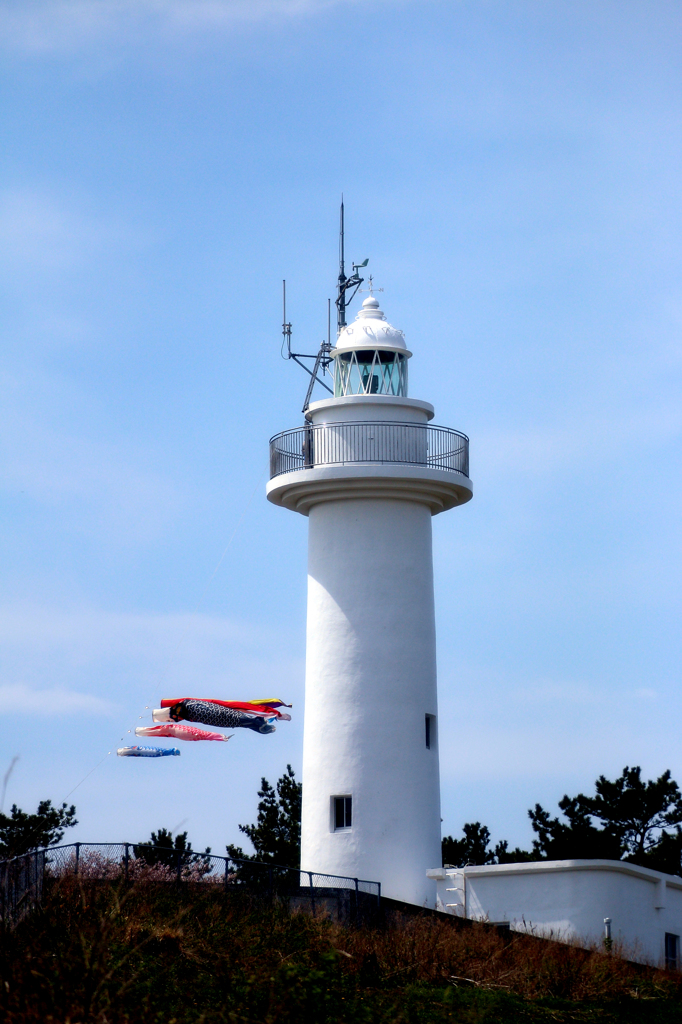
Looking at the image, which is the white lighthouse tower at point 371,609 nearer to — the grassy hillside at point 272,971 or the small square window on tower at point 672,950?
the grassy hillside at point 272,971

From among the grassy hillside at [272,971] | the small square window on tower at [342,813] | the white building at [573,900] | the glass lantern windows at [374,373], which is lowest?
the grassy hillside at [272,971]

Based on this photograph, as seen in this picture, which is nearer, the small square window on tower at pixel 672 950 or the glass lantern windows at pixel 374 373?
the small square window on tower at pixel 672 950

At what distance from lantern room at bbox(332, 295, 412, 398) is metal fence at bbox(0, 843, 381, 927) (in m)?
9.83

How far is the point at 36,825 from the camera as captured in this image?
31547mm

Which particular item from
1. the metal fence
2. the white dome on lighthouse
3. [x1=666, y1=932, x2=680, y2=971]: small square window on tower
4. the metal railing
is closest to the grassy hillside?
the metal fence

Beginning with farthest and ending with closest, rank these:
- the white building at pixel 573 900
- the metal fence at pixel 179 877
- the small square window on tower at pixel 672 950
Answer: the small square window on tower at pixel 672 950
the white building at pixel 573 900
the metal fence at pixel 179 877

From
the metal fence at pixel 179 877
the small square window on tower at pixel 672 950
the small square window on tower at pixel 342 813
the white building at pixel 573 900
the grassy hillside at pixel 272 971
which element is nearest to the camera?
the grassy hillside at pixel 272 971

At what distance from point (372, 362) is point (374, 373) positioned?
24 cm

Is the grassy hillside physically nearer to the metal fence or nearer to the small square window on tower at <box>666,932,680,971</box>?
the metal fence

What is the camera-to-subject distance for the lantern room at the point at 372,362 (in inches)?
1142

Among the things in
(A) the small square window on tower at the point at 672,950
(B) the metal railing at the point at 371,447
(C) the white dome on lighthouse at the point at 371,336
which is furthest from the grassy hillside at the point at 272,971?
(C) the white dome on lighthouse at the point at 371,336

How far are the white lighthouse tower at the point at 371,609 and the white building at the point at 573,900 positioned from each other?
102 centimetres

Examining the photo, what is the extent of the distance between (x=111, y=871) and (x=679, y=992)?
8721mm

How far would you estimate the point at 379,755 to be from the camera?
26.8 metres
